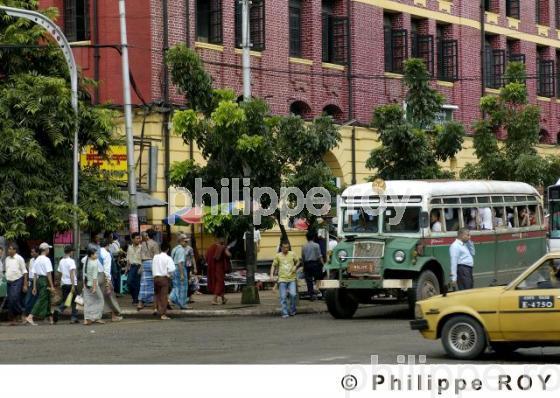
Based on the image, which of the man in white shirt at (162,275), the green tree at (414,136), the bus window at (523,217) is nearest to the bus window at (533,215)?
the bus window at (523,217)

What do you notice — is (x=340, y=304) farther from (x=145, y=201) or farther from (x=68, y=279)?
(x=145, y=201)

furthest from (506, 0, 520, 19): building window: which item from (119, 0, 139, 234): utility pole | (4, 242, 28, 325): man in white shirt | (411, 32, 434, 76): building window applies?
(4, 242, 28, 325): man in white shirt

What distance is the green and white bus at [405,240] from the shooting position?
965 inches

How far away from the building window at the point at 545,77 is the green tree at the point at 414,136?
742 inches

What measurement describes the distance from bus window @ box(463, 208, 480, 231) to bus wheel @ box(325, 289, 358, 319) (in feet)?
9.62

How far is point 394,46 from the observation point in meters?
45.1

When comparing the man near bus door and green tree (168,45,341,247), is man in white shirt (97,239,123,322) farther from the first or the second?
the man near bus door

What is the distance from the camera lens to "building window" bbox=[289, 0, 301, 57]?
134 feet

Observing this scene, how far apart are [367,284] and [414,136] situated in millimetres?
8848

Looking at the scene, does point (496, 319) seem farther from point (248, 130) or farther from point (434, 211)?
point (248, 130)

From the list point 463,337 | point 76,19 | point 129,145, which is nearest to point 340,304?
point 129,145

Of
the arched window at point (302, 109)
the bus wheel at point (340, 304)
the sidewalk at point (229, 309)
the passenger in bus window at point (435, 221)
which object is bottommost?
the sidewalk at point (229, 309)

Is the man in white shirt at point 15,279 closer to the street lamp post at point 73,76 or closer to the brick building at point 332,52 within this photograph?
the street lamp post at point 73,76

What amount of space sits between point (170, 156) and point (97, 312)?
10.4 metres
